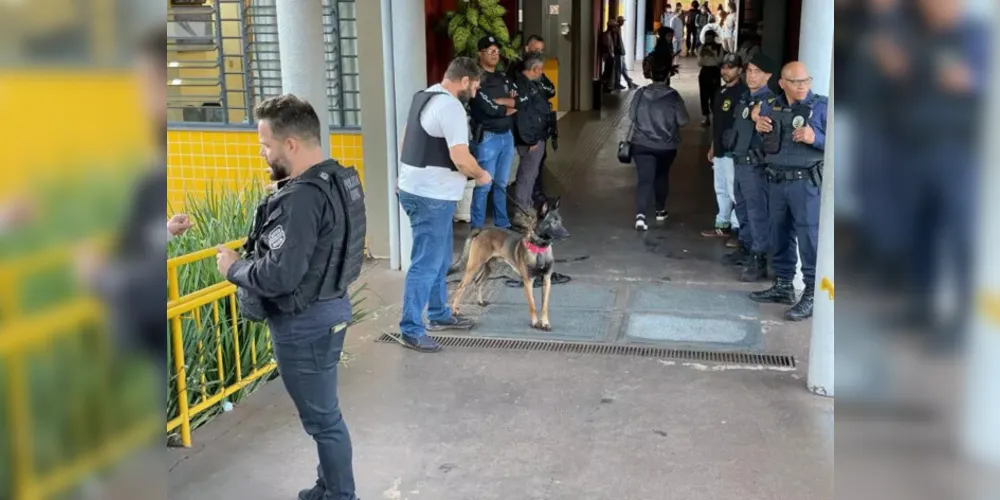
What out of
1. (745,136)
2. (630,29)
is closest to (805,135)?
(745,136)

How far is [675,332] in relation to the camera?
5.89 meters

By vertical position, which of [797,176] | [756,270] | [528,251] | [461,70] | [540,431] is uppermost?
[461,70]

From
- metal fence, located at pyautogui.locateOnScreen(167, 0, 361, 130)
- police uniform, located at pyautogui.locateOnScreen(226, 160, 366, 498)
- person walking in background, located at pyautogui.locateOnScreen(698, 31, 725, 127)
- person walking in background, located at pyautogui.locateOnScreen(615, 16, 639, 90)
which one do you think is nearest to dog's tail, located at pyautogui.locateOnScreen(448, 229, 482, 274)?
metal fence, located at pyautogui.locateOnScreen(167, 0, 361, 130)

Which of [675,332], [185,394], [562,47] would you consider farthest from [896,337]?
[562,47]

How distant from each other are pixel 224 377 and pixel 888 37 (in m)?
4.44

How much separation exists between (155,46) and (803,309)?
5792mm

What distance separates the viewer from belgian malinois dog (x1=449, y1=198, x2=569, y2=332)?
19.0 ft

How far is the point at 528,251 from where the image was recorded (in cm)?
588

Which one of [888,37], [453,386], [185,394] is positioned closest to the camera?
[888,37]

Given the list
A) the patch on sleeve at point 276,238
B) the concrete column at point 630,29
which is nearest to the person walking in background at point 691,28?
the concrete column at point 630,29

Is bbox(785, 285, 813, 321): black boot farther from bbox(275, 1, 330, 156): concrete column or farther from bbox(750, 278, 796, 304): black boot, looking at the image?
bbox(275, 1, 330, 156): concrete column

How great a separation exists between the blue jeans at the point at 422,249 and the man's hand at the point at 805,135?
7.57 feet

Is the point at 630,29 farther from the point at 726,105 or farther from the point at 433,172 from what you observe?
the point at 433,172

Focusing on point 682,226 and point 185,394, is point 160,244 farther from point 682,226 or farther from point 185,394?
point 682,226
